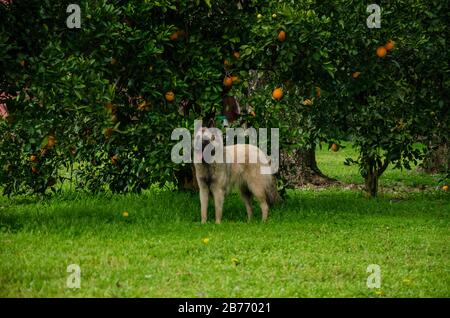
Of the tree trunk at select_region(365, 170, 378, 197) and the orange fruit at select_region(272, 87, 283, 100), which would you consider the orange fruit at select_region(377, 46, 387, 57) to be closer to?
the orange fruit at select_region(272, 87, 283, 100)

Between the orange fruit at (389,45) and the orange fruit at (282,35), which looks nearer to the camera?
the orange fruit at (282,35)

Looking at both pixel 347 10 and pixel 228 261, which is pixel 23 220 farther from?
pixel 347 10

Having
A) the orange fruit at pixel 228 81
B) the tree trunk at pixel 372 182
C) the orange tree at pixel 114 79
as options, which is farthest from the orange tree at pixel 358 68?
the tree trunk at pixel 372 182

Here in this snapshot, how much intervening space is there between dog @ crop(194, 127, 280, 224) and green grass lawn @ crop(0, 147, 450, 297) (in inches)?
14.1

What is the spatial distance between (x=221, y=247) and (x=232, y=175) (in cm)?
194

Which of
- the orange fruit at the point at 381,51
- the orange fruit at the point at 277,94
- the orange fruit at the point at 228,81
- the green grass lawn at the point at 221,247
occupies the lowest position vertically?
the green grass lawn at the point at 221,247

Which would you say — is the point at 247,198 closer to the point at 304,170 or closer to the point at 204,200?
the point at 204,200

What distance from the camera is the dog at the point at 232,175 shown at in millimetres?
10172

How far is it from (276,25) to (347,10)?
1348 millimetres

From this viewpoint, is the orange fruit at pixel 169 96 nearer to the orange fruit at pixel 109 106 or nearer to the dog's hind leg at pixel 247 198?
the orange fruit at pixel 109 106

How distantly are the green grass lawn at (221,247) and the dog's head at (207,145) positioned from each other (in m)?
0.89
